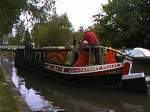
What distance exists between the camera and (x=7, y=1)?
21922mm

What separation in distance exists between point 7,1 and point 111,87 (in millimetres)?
6071

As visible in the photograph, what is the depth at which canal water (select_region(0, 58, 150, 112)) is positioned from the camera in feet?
55.7

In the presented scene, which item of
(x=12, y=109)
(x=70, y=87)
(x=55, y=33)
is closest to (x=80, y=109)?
(x=12, y=109)

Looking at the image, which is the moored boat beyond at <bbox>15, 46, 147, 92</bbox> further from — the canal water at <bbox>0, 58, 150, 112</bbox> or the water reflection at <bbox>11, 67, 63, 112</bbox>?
the water reflection at <bbox>11, 67, 63, 112</bbox>

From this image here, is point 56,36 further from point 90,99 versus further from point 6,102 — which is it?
point 6,102

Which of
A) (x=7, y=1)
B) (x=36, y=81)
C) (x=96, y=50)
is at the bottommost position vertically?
(x=36, y=81)

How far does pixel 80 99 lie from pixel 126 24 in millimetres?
41922

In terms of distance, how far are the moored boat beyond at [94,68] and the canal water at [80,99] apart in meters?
0.45

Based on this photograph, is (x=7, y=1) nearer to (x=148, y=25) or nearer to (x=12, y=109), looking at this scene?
(x=12, y=109)

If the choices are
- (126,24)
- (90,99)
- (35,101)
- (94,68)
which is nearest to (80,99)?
(90,99)

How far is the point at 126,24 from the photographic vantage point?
61250 millimetres

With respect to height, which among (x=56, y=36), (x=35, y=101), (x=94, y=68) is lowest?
(x=35, y=101)

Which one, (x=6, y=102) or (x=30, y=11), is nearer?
(x=6, y=102)

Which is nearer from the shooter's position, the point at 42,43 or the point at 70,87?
the point at 70,87
